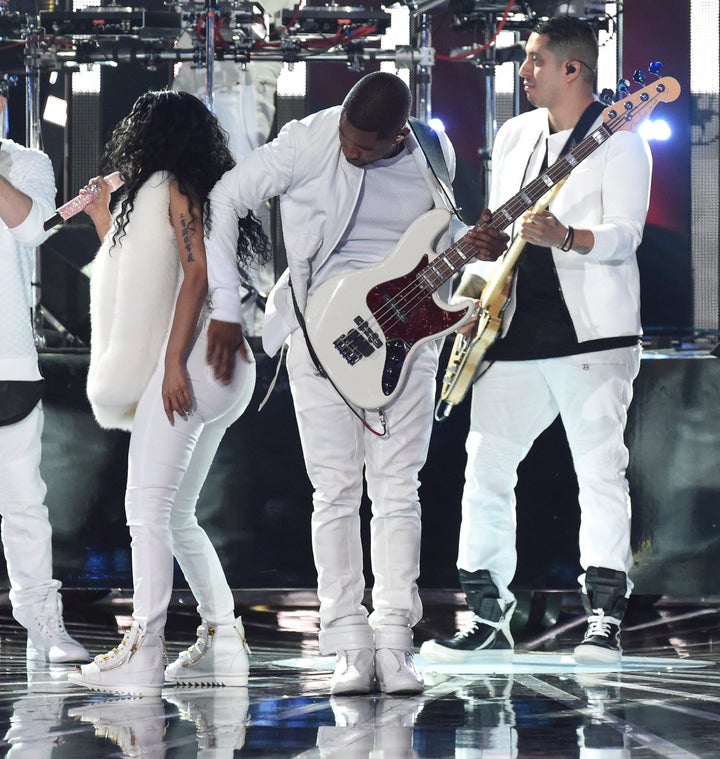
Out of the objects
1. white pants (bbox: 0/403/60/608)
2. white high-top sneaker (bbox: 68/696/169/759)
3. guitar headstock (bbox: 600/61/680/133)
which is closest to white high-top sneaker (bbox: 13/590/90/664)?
white pants (bbox: 0/403/60/608)

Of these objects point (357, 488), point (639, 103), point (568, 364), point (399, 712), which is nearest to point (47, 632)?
point (357, 488)

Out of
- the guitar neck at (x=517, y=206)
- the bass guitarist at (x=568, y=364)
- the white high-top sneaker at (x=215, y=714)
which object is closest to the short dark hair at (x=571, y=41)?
the bass guitarist at (x=568, y=364)

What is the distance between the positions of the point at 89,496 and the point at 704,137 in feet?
12.8

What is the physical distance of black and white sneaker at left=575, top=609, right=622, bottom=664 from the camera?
13.6 ft

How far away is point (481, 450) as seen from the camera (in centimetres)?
443

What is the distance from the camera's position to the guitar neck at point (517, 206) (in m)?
3.62

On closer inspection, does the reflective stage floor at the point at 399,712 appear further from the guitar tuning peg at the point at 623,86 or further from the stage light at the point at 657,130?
the stage light at the point at 657,130

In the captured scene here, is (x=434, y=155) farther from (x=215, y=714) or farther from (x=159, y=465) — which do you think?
(x=215, y=714)

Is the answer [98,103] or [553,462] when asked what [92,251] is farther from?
[553,462]

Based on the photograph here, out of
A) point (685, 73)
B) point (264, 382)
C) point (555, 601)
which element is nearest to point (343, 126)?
point (264, 382)

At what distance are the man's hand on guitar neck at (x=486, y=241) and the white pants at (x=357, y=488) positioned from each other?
31cm

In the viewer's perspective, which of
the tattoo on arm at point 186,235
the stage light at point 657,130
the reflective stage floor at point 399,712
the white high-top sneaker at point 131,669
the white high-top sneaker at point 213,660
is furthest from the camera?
the stage light at point 657,130

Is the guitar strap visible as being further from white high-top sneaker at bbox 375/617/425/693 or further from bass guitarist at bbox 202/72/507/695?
white high-top sneaker at bbox 375/617/425/693

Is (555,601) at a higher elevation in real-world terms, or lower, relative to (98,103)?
lower
